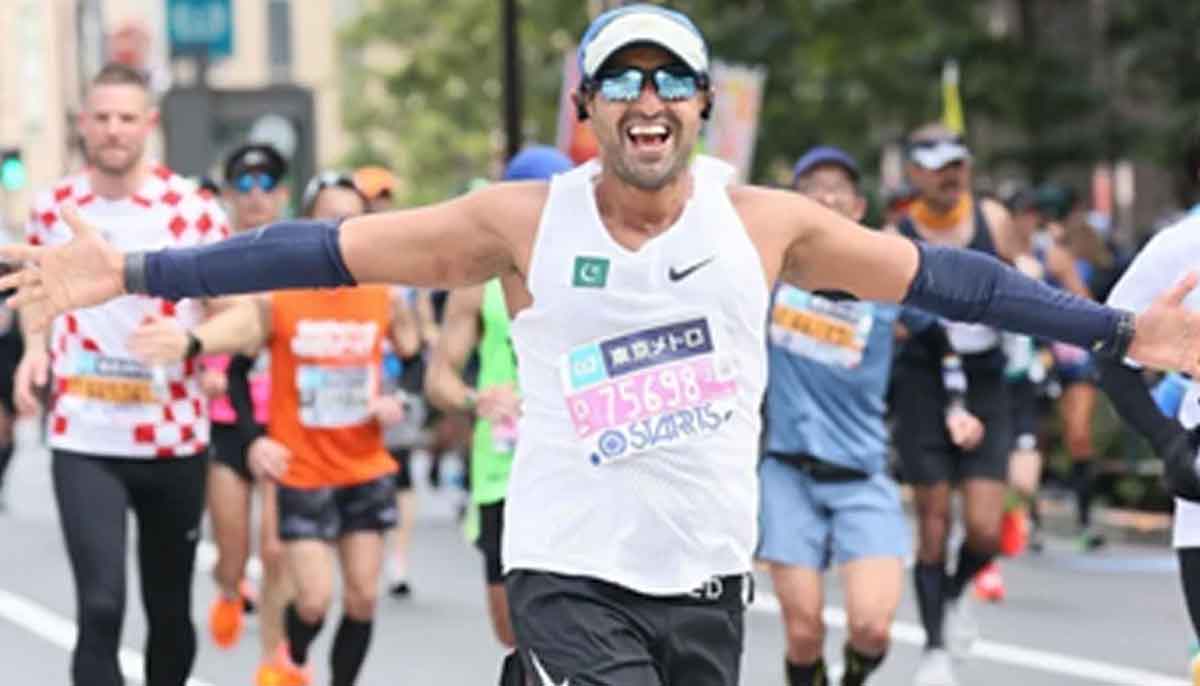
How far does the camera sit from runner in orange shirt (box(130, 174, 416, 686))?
10.0 meters

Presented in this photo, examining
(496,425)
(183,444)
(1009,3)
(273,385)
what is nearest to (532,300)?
(183,444)

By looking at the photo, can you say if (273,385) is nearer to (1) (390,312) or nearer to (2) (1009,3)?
(1) (390,312)

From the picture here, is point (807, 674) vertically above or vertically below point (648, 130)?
below

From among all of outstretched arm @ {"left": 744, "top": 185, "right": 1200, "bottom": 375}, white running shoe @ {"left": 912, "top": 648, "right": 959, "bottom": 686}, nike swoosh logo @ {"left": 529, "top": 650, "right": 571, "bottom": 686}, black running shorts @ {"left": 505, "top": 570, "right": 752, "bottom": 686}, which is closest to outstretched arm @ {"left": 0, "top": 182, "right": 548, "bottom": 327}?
outstretched arm @ {"left": 744, "top": 185, "right": 1200, "bottom": 375}

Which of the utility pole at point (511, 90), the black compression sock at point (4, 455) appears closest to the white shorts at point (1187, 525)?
the black compression sock at point (4, 455)

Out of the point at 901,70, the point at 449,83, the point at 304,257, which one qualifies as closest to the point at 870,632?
the point at 304,257

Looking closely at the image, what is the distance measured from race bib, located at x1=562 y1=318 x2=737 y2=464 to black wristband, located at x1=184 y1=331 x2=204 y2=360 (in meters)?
2.83

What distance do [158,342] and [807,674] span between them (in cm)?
250

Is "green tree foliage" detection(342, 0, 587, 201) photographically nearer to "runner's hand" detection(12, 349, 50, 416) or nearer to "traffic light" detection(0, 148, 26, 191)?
"traffic light" detection(0, 148, 26, 191)

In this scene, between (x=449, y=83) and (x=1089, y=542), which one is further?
(x=449, y=83)

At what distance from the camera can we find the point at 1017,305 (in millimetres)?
6098

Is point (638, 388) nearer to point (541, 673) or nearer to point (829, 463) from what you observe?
point (541, 673)

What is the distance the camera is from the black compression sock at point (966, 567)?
38.5 ft

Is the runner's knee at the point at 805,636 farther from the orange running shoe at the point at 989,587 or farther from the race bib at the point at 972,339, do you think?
the orange running shoe at the point at 989,587
